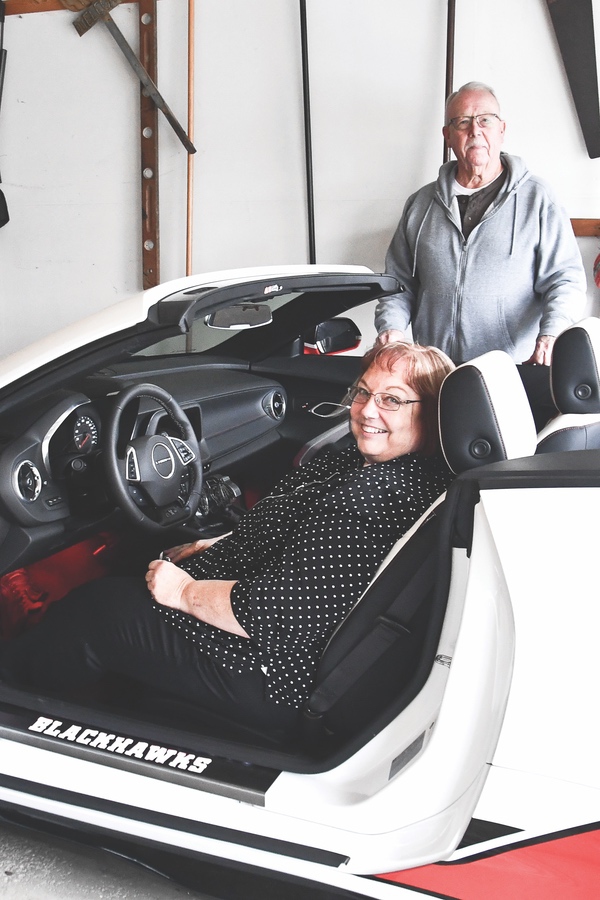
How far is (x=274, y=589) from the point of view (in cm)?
124

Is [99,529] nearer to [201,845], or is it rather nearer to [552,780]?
[201,845]

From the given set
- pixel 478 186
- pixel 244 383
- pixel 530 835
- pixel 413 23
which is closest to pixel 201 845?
A: pixel 530 835

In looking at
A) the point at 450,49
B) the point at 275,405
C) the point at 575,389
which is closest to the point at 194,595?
the point at 575,389

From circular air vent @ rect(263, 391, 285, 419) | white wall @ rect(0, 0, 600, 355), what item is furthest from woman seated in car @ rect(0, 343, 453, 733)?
white wall @ rect(0, 0, 600, 355)

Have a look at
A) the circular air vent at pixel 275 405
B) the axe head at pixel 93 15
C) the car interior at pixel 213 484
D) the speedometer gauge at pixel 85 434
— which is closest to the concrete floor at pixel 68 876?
the car interior at pixel 213 484

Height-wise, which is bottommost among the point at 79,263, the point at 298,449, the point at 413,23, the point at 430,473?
the point at 298,449

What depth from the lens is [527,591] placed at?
97 centimetres

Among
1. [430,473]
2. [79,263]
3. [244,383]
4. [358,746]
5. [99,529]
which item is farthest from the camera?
[79,263]

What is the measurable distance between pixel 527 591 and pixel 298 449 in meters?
1.43

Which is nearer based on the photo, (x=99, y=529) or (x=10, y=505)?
(x=10, y=505)

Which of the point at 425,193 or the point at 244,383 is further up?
the point at 425,193

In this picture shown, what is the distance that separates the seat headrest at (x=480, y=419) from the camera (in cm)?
114

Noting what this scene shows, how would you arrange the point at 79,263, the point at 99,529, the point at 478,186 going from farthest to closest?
the point at 79,263 < the point at 478,186 < the point at 99,529

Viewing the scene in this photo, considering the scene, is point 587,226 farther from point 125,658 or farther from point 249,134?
point 125,658
